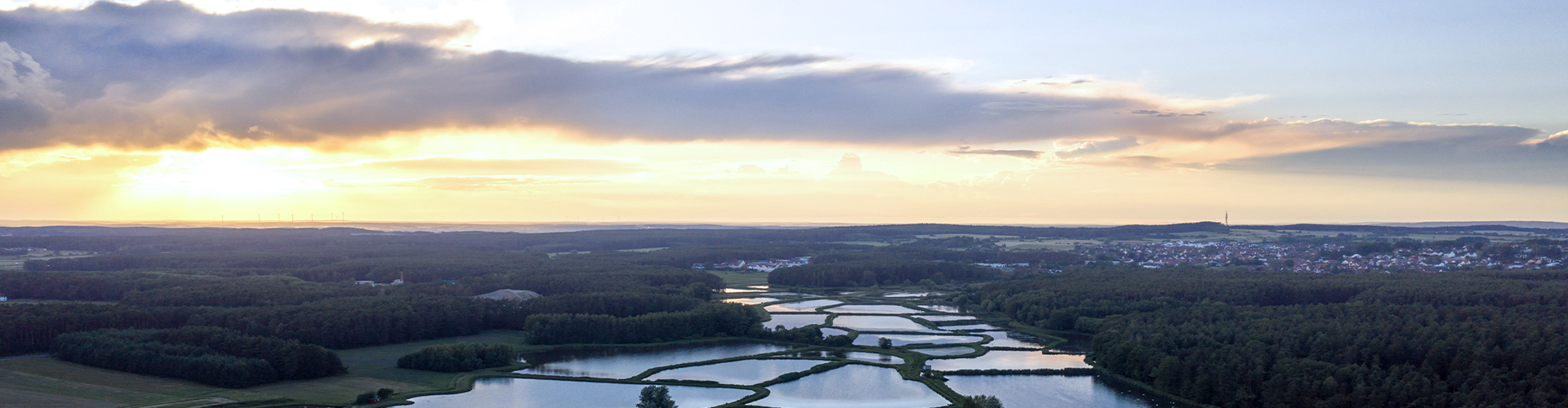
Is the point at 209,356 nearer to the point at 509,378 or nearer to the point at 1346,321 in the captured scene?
the point at 509,378

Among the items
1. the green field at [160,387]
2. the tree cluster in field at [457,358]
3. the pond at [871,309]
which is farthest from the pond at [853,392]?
the pond at [871,309]

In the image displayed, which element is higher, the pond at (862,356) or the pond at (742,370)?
the pond at (862,356)

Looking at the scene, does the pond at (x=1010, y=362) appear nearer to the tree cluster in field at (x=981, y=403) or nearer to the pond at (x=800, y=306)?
the tree cluster in field at (x=981, y=403)

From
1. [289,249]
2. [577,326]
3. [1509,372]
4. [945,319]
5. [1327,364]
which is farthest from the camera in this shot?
[289,249]

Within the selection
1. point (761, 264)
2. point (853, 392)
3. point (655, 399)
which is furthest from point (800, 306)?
point (761, 264)

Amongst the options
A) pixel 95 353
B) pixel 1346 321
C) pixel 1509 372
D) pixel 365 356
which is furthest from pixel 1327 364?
pixel 95 353

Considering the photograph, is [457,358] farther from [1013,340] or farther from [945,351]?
[1013,340]

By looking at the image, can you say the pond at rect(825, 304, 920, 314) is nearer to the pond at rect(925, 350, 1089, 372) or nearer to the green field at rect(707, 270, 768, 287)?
the green field at rect(707, 270, 768, 287)
